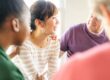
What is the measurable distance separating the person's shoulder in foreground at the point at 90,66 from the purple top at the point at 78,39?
50.8 inches

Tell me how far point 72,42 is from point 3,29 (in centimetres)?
99

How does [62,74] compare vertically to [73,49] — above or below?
above

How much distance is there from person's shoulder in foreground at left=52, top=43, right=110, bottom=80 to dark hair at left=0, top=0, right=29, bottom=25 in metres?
0.46

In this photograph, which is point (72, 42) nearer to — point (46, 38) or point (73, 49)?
point (73, 49)

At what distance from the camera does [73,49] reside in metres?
1.88

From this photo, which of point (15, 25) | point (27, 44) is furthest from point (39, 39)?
point (15, 25)

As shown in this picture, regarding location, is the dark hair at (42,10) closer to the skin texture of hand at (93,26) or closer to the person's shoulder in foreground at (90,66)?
the skin texture of hand at (93,26)

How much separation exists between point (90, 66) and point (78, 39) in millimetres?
1337

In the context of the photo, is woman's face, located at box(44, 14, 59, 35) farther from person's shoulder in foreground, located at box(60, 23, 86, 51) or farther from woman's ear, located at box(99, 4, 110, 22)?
woman's ear, located at box(99, 4, 110, 22)

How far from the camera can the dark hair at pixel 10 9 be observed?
965 mm

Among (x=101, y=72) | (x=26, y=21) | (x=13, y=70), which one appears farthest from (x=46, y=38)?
(x=101, y=72)

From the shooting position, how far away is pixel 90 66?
558mm

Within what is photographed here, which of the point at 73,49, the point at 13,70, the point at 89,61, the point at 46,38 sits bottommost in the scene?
the point at 73,49

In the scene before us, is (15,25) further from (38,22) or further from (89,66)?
(38,22)
